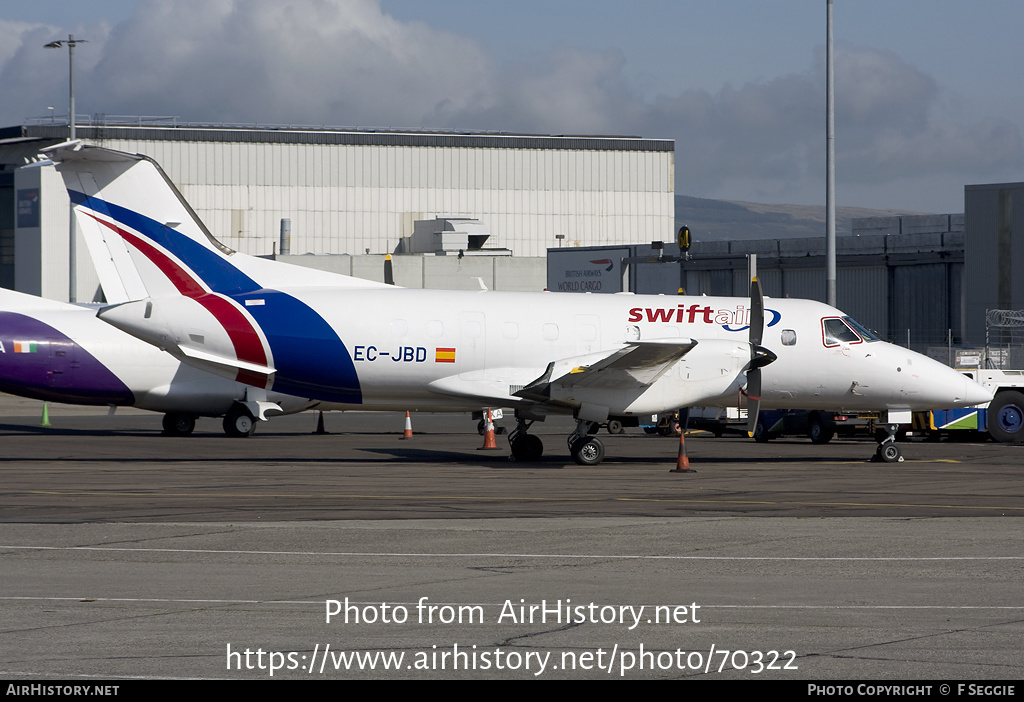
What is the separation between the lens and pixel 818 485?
20062 mm

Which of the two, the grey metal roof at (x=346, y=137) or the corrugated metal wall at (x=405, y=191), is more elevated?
the grey metal roof at (x=346, y=137)

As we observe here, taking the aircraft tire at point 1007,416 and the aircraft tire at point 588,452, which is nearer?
the aircraft tire at point 588,452

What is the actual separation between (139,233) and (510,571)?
49.9ft

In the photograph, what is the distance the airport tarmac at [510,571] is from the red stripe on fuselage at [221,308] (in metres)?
2.06

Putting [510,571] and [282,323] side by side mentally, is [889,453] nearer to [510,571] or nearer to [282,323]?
[282,323]

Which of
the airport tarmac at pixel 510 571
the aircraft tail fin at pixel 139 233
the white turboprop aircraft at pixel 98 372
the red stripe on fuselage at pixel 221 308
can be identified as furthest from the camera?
the white turboprop aircraft at pixel 98 372

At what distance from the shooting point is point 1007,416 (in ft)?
101

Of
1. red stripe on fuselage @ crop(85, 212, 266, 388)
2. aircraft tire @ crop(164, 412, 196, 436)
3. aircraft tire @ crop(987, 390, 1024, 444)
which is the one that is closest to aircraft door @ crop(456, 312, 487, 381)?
red stripe on fuselage @ crop(85, 212, 266, 388)

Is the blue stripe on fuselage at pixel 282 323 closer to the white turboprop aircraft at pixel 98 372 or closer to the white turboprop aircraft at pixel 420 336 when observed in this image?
the white turboprop aircraft at pixel 420 336

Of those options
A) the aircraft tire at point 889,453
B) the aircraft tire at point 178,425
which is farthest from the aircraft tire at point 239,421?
the aircraft tire at point 889,453

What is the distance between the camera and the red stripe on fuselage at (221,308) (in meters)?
23.2
